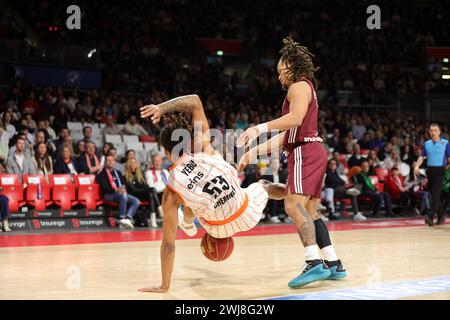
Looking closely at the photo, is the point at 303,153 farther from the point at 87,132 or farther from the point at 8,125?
the point at 8,125

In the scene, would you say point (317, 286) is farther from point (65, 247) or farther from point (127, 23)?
point (127, 23)

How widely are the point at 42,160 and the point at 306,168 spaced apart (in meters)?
7.59

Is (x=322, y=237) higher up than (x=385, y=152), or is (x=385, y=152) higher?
(x=385, y=152)

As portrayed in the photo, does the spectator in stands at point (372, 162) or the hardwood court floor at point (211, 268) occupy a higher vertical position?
the spectator in stands at point (372, 162)

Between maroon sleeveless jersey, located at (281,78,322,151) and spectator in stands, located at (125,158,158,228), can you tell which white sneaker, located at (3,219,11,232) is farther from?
maroon sleeveless jersey, located at (281,78,322,151)

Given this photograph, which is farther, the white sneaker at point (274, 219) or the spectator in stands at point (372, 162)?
the spectator in stands at point (372, 162)

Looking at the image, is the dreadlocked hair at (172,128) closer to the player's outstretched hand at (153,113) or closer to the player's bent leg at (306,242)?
the player's outstretched hand at (153,113)

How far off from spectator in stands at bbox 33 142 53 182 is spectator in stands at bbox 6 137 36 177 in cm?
13

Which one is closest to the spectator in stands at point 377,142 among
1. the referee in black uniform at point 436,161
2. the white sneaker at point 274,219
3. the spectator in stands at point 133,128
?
the white sneaker at point 274,219

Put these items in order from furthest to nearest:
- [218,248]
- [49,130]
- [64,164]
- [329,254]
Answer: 1. [49,130]
2. [64,164]
3. [329,254]
4. [218,248]

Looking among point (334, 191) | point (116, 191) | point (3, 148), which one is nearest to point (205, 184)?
point (116, 191)

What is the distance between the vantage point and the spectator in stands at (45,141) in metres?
12.5

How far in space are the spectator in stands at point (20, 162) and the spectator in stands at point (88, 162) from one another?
0.98 metres

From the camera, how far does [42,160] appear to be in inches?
484
